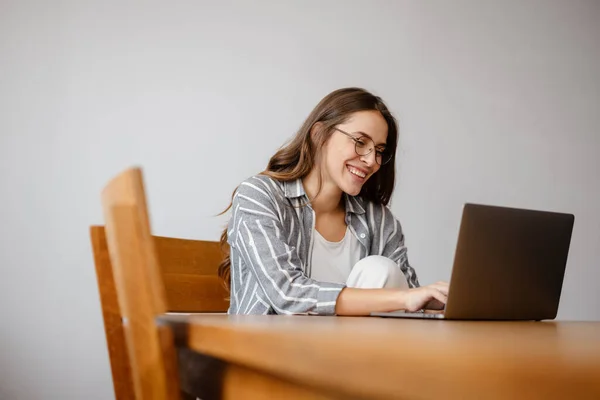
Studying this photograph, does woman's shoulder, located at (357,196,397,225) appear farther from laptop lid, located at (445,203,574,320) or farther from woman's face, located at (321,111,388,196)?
laptop lid, located at (445,203,574,320)

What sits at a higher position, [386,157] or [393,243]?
[386,157]

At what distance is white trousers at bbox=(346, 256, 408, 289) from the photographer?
4.81ft

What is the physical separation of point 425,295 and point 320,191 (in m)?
0.76

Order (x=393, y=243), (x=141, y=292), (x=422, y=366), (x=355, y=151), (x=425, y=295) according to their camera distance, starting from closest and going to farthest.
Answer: (x=422, y=366) < (x=141, y=292) < (x=425, y=295) < (x=355, y=151) < (x=393, y=243)

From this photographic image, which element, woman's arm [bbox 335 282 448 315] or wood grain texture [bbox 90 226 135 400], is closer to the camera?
wood grain texture [bbox 90 226 135 400]

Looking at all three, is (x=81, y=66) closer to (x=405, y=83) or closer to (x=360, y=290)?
(x=405, y=83)

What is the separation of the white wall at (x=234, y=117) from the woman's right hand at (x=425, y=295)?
1496 mm

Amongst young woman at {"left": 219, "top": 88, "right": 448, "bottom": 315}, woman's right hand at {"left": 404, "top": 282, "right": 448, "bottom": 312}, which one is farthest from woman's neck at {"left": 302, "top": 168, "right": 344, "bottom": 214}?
woman's right hand at {"left": 404, "top": 282, "right": 448, "bottom": 312}

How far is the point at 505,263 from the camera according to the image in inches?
41.2

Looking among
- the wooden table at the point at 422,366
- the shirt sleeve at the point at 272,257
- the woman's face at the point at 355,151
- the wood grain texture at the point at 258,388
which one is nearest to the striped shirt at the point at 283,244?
the shirt sleeve at the point at 272,257

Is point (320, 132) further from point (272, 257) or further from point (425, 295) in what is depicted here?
point (425, 295)

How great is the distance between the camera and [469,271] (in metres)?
1.00

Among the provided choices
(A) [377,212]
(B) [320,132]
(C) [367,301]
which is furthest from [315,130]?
(C) [367,301]

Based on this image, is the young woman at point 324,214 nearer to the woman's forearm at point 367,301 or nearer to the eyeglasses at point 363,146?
the eyeglasses at point 363,146
